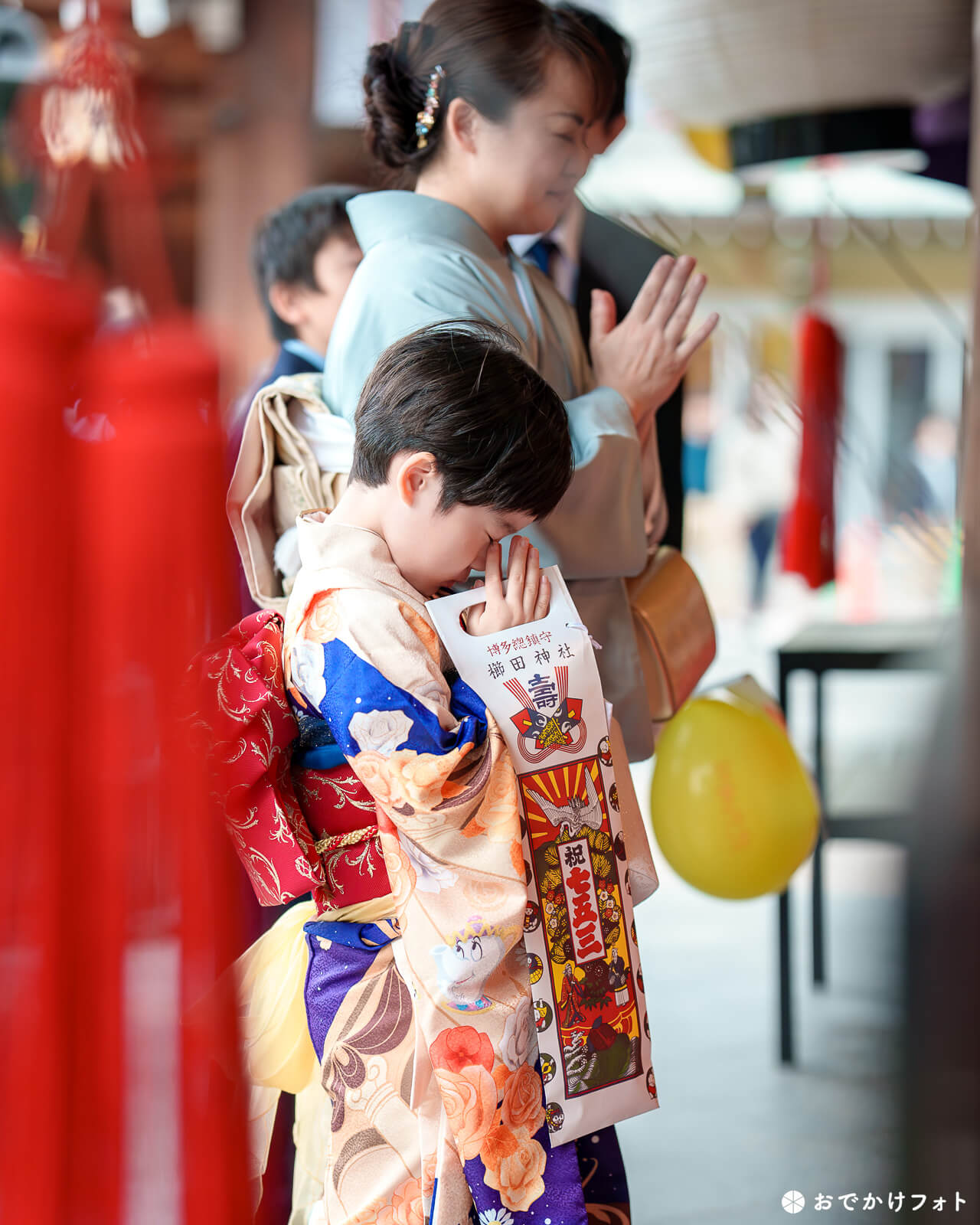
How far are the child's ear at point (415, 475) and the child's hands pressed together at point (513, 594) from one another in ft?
0.27

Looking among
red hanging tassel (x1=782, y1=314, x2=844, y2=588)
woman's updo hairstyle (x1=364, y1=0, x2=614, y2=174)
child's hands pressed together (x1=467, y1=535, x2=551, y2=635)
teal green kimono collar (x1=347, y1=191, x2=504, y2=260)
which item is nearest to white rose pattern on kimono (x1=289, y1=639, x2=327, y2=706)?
child's hands pressed together (x1=467, y1=535, x2=551, y2=635)

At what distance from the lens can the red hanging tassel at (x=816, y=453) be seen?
268 centimetres

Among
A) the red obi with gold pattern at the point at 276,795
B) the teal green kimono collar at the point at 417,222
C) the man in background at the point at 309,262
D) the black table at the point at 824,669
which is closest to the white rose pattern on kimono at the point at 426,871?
the red obi with gold pattern at the point at 276,795

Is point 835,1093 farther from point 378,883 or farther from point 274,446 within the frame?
point 274,446

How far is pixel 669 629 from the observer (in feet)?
4.13

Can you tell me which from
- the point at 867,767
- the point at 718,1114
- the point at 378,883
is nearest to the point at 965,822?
the point at 378,883

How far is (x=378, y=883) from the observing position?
1017 mm

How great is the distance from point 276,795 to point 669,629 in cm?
49

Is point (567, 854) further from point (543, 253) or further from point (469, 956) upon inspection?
point (543, 253)

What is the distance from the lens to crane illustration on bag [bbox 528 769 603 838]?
919 millimetres

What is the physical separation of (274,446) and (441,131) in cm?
35

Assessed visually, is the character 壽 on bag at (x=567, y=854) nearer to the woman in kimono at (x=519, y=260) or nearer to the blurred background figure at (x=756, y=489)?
the woman in kimono at (x=519, y=260)

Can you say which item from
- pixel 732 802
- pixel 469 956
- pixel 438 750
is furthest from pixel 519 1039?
pixel 732 802

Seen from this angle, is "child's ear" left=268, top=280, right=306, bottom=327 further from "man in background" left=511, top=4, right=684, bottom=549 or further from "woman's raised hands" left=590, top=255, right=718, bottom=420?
"woman's raised hands" left=590, top=255, right=718, bottom=420
